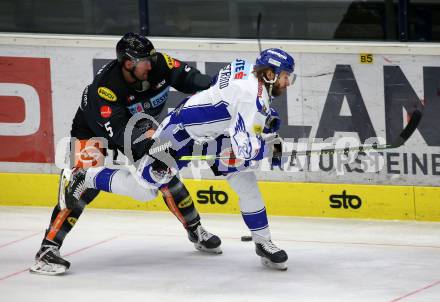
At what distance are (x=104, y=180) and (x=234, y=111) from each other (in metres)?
0.87

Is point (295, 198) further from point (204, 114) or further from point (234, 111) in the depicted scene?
point (234, 111)

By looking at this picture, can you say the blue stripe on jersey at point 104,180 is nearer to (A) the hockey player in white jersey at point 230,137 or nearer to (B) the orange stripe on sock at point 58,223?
(A) the hockey player in white jersey at point 230,137

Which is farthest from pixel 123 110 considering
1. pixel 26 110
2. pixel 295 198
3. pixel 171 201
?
pixel 26 110

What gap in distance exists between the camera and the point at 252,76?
6148mm

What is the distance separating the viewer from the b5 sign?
8203 millimetres

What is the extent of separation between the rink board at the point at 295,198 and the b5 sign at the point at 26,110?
18 centimetres

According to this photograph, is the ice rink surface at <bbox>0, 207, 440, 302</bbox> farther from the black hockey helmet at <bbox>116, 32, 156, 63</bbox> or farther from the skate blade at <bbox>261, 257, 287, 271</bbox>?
the black hockey helmet at <bbox>116, 32, 156, 63</bbox>

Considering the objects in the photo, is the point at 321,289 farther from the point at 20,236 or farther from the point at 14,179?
the point at 14,179

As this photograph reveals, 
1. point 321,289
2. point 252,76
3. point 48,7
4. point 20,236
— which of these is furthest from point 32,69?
point 321,289

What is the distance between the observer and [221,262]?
6.66 metres

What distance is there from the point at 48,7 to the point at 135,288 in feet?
9.46

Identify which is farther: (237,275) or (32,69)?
(32,69)

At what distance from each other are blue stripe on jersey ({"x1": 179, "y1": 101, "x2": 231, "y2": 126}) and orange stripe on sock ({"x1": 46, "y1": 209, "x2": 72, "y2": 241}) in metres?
0.83

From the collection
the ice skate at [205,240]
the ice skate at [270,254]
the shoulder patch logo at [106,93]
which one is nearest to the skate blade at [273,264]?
the ice skate at [270,254]
